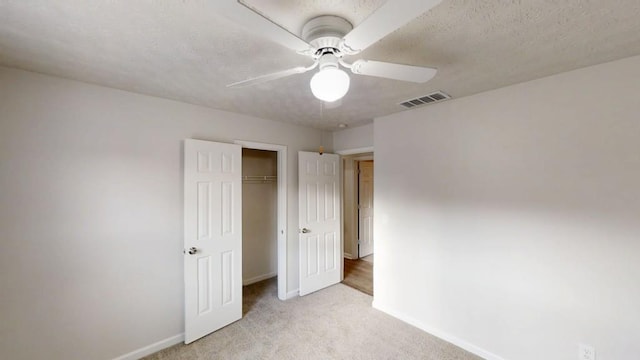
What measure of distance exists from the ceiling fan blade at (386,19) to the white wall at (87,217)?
6.91 ft

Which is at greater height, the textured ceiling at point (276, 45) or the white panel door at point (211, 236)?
the textured ceiling at point (276, 45)

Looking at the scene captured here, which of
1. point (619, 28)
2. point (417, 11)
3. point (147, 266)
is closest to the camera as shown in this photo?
point (417, 11)

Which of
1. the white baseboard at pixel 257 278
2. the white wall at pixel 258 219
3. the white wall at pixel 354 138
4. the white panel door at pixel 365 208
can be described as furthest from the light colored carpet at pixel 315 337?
the white wall at pixel 354 138

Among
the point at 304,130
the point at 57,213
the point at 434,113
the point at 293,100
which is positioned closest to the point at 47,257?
the point at 57,213

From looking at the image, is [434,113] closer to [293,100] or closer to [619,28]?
[619,28]

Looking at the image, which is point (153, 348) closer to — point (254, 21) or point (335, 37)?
point (254, 21)

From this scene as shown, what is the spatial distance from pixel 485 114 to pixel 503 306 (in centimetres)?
169

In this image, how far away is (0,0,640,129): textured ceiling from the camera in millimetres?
1137

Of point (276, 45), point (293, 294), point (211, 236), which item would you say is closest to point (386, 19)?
point (276, 45)

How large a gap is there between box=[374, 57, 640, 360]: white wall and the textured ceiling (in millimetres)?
302

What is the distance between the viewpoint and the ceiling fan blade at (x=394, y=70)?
3.80 ft

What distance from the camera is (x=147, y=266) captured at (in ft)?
7.36

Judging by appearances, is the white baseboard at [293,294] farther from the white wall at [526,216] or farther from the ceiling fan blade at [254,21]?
the ceiling fan blade at [254,21]

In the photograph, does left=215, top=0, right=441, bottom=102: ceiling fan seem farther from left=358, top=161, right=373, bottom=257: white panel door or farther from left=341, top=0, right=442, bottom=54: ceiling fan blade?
left=358, top=161, right=373, bottom=257: white panel door
